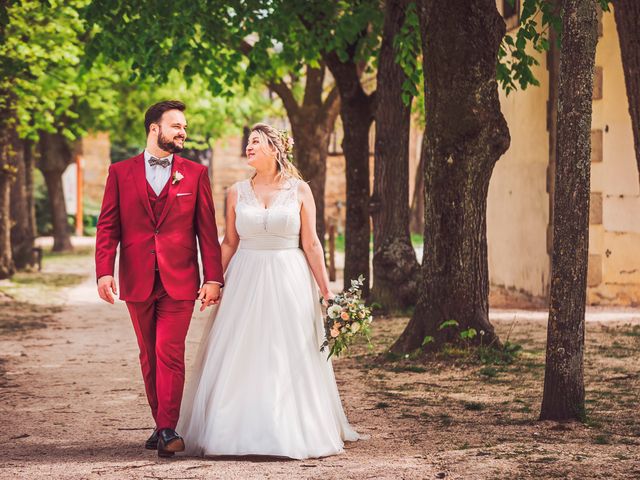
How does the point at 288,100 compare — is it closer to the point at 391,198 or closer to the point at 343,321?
the point at 391,198

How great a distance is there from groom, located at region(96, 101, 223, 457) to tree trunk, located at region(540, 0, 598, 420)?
2.26 meters

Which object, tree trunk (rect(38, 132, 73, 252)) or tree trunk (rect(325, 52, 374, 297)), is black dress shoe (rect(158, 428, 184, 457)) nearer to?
tree trunk (rect(325, 52, 374, 297))

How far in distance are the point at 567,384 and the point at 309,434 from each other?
1.90 meters

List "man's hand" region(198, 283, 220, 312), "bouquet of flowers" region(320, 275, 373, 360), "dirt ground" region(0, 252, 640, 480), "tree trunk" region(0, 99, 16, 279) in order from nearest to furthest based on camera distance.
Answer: "dirt ground" region(0, 252, 640, 480), "man's hand" region(198, 283, 220, 312), "bouquet of flowers" region(320, 275, 373, 360), "tree trunk" region(0, 99, 16, 279)

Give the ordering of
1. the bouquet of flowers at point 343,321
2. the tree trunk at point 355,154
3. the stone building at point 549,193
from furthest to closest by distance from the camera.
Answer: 1. the tree trunk at point 355,154
2. the stone building at point 549,193
3. the bouquet of flowers at point 343,321

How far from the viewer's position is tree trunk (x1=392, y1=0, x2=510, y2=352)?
37.8 ft

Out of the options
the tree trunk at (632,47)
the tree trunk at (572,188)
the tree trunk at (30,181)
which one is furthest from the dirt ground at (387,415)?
the tree trunk at (30,181)

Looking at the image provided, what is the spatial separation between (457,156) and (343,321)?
179 inches

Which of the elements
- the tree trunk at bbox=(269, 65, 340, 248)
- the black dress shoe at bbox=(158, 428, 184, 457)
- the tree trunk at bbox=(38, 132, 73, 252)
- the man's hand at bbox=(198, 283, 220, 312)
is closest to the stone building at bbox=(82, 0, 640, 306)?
the tree trunk at bbox=(269, 65, 340, 248)

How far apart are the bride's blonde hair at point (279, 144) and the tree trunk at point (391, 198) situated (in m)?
8.80

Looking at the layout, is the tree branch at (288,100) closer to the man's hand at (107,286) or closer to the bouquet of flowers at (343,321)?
the bouquet of flowers at (343,321)

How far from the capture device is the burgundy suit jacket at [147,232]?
722 cm

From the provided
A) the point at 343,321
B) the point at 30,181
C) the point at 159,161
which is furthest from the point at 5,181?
the point at 343,321

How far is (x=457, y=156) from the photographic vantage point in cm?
1172
